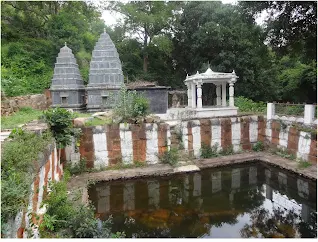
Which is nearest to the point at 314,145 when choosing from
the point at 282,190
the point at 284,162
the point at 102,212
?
the point at 284,162

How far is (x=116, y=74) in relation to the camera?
15594 mm

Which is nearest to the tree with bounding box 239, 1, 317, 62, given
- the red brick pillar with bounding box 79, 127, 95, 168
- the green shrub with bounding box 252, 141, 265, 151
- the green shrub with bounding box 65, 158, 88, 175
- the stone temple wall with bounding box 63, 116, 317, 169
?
the stone temple wall with bounding box 63, 116, 317, 169

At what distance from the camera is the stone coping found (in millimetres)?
9367

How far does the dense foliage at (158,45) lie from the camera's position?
67.2ft

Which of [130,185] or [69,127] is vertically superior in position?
[69,127]

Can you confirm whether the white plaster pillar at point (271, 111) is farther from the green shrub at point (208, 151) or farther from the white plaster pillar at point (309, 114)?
the green shrub at point (208, 151)

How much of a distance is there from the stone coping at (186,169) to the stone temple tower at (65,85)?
25.6 feet

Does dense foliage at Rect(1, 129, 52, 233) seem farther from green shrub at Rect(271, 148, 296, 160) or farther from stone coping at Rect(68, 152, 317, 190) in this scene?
green shrub at Rect(271, 148, 296, 160)

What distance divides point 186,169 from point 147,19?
17046 mm

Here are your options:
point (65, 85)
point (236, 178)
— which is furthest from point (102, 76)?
point (236, 178)

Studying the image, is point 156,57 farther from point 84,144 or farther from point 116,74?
point 84,144

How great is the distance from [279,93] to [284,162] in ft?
49.3

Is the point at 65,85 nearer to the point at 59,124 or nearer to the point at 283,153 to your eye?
the point at 59,124

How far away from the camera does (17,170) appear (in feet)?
14.0
